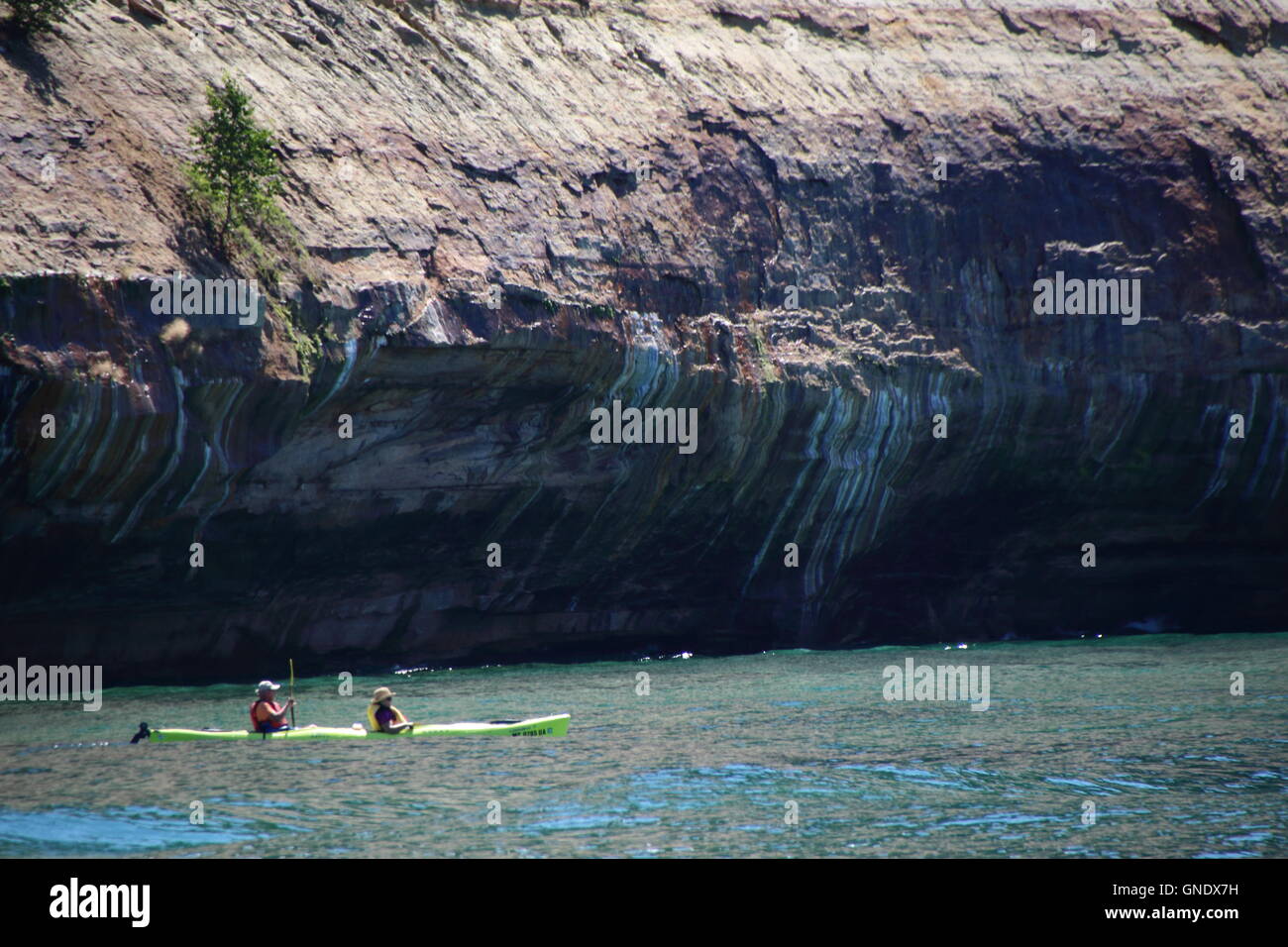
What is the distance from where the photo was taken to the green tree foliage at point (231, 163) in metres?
25.7

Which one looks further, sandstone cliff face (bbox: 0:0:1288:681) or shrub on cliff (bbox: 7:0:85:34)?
shrub on cliff (bbox: 7:0:85:34)

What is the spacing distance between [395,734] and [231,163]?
12.6 meters

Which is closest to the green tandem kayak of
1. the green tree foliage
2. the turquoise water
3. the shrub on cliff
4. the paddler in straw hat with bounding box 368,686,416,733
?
the paddler in straw hat with bounding box 368,686,416,733

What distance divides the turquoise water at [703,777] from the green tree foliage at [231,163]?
31.1 feet

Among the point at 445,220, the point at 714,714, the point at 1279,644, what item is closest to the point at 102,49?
the point at 445,220

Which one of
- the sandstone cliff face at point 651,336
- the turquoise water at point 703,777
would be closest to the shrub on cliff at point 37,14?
the sandstone cliff face at point 651,336

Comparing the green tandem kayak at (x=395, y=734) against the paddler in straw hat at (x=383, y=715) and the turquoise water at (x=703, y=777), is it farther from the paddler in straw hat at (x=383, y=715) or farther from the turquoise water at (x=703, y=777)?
the turquoise water at (x=703, y=777)

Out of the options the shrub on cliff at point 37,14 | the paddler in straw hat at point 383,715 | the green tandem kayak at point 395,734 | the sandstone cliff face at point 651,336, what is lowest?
the green tandem kayak at point 395,734

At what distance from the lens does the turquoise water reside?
12297 millimetres

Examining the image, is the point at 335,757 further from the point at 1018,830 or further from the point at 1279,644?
the point at 1279,644

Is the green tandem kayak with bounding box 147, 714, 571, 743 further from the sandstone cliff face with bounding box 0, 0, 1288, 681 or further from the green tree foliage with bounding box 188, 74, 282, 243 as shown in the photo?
the green tree foliage with bounding box 188, 74, 282, 243

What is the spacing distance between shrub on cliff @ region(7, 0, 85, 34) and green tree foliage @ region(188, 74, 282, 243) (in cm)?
352
